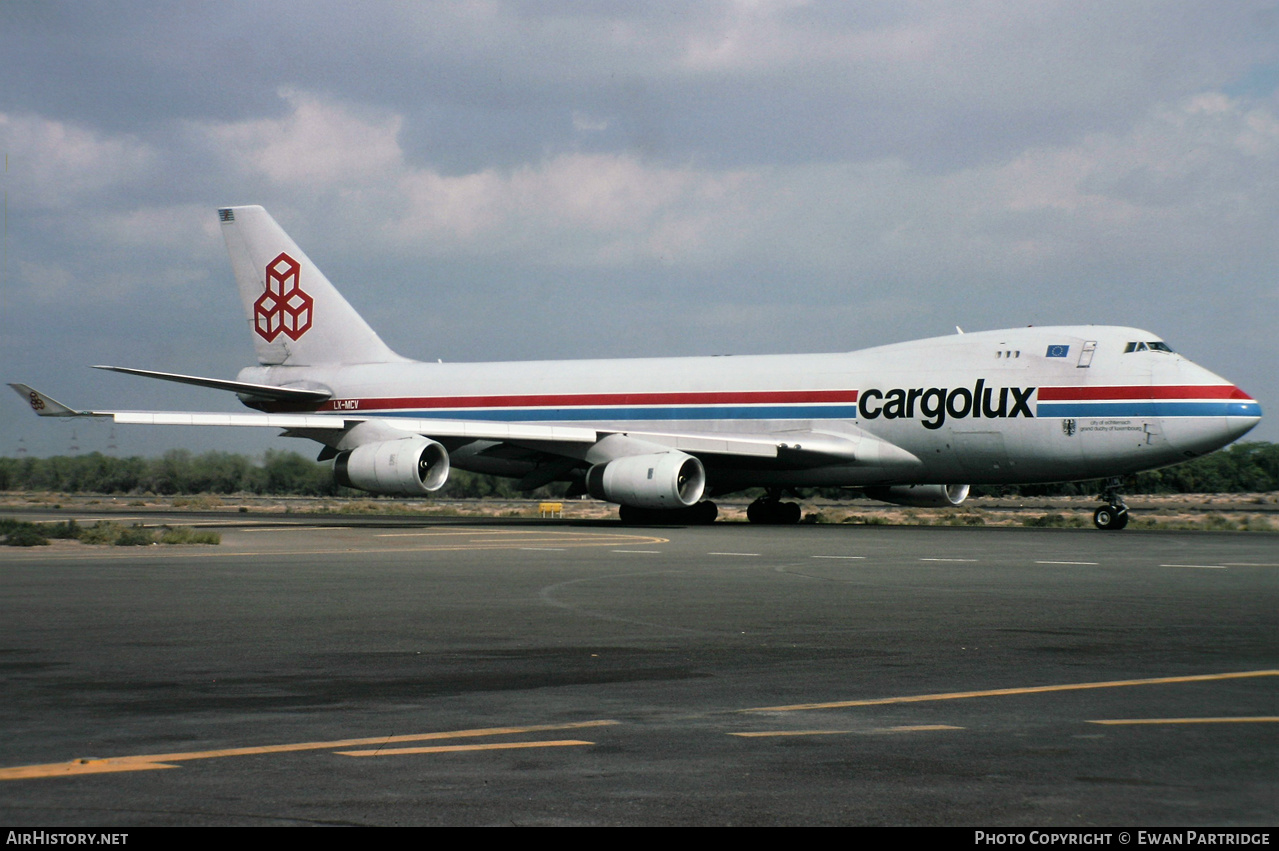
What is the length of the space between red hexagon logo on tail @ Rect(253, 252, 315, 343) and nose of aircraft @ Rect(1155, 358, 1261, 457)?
26.4m

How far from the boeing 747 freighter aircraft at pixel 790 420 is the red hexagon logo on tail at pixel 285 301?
3561 mm

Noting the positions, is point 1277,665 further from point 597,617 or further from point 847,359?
point 847,359

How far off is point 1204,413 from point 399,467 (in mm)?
18497

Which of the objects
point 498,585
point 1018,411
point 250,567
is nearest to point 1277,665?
point 498,585

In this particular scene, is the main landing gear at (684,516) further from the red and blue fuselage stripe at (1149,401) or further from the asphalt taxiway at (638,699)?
the asphalt taxiway at (638,699)

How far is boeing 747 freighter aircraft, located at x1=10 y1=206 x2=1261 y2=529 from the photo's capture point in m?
30.8

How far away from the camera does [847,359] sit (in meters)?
35.2

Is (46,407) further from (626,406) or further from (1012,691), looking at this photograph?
(1012,691)

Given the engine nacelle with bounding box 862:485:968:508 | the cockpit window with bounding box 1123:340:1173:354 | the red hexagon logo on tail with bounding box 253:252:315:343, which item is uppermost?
the red hexagon logo on tail with bounding box 253:252:315:343

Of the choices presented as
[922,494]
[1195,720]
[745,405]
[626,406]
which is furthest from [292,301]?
[1195,720]

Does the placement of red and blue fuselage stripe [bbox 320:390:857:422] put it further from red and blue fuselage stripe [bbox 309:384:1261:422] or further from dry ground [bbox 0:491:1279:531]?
dry ground [bbox 0:491:1279:531]

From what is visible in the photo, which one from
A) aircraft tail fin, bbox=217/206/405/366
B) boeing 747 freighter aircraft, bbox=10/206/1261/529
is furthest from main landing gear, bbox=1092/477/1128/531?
aircraft tail fin, bbox=217/206/405/366

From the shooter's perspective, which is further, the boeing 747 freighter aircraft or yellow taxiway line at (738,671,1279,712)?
the boeing 747 freighter aircraft

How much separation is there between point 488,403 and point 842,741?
112ft
